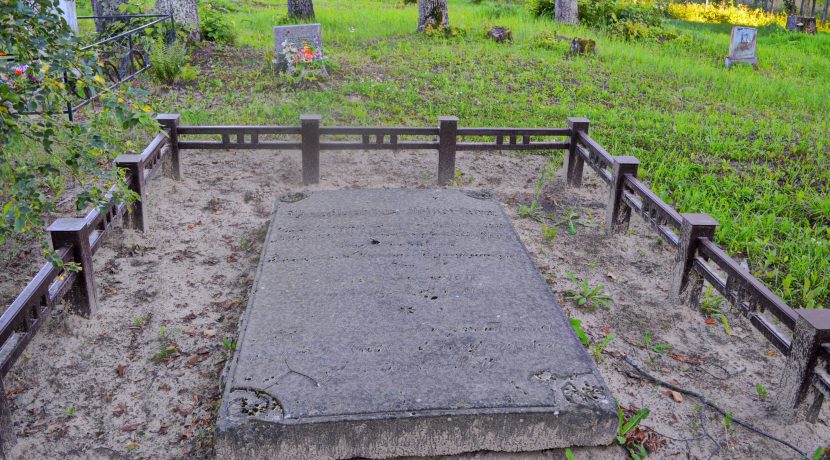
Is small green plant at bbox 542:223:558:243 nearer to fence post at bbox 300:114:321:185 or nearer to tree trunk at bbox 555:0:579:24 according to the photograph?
fence post at bbox 300:114:321:185

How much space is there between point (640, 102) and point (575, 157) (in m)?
3.69

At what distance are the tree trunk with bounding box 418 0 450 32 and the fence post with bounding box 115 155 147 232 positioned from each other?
955 centimetres

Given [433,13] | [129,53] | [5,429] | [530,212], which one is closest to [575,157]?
[530,212]

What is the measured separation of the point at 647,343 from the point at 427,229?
1.71 m

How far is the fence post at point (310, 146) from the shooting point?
6.67 metres

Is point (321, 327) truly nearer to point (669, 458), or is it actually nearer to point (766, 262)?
point (669, 458)

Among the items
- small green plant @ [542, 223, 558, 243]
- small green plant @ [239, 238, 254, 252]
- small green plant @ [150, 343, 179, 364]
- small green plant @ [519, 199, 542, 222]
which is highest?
small green plant @ [519, 199, 542, 222]

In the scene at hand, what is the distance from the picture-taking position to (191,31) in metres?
11.9

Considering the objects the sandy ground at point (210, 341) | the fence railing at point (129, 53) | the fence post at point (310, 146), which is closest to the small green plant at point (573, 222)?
the sandy ground at point (210, 341)

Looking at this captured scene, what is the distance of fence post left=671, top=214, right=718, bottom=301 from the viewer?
14.9 ft

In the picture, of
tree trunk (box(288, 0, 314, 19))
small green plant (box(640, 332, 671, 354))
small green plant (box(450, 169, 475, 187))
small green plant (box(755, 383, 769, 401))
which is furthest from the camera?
tree trunk (box(288, 0, 314, 19))

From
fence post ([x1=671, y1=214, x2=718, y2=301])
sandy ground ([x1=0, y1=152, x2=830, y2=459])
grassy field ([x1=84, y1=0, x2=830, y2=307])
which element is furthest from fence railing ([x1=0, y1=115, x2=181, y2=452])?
fence post ([x1=671, y1=214, x2=718, y2=301])

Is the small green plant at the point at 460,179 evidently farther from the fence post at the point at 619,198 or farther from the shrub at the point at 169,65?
the shrub at the point at 169,65

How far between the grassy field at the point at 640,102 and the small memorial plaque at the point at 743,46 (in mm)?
272
